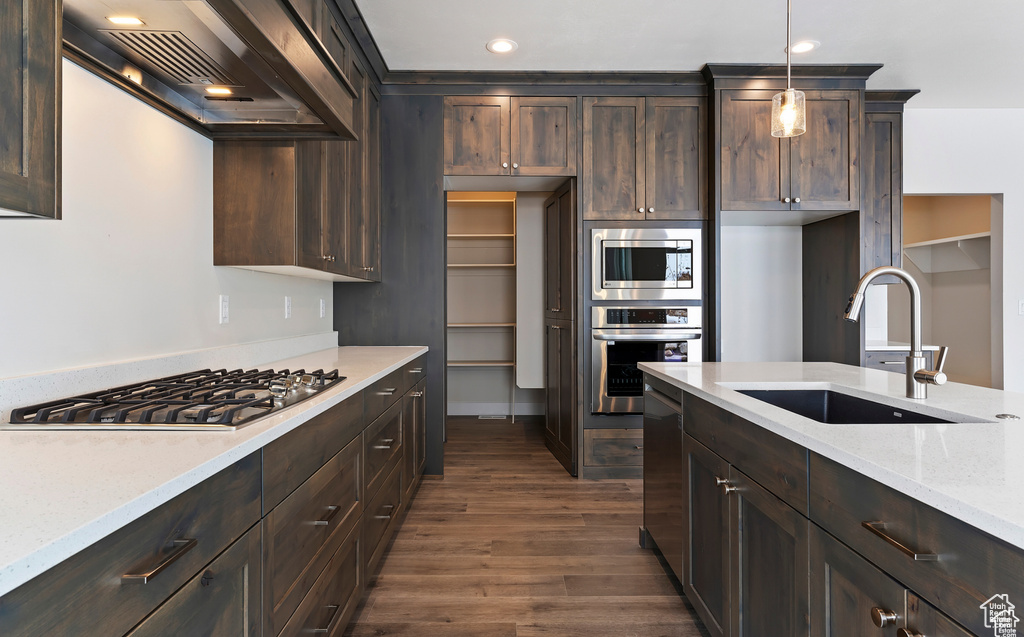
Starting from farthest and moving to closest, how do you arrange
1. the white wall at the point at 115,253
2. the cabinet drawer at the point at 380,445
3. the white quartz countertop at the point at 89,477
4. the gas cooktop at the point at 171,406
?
the cabinet drawer at the point at 380,445
the white wall at the point at 115,253
the gas cooktop at the point at 171,406
the white quartz countertop at the point at 89,477

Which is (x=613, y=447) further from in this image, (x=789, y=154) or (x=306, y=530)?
(x=306, y=530)

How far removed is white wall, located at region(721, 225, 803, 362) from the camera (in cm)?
405

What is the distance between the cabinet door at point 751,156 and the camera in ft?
11.3

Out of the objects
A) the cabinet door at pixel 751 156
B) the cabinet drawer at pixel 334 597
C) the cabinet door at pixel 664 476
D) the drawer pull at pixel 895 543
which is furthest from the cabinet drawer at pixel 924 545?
the cabinet door at pixel 751 156

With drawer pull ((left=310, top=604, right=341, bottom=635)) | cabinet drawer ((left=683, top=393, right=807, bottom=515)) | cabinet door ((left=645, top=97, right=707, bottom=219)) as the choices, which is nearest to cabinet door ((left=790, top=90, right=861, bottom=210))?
cabinet door ((left=645, top=97, right=707, bottom=219))

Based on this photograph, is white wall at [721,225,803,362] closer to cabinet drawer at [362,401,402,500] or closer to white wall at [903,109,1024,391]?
white wall at [903,109,1024,391]

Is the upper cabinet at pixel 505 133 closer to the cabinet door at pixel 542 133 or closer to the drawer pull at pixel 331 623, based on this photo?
the cabinet door at pixel 542 133

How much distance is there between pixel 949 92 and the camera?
150 inches

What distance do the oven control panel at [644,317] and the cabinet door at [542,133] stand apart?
1.00 meters

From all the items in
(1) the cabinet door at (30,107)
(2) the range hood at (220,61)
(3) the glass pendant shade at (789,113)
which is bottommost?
(1) the cabinet door at (30,107)

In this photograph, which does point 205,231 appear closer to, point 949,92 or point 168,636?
point 168,636

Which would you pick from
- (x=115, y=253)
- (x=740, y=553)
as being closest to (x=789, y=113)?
(x=740, y=553)

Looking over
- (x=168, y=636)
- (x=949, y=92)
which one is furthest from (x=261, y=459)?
(x=949, y=92)

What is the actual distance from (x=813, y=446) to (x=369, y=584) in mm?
1816
